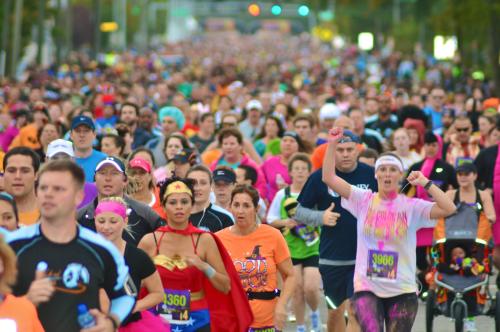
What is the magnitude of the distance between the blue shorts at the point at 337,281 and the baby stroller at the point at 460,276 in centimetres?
164

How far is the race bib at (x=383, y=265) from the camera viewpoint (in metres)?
10.9

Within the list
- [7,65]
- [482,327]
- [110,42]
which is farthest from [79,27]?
[482,327]

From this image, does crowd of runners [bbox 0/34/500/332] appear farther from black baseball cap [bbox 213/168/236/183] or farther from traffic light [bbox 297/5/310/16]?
traffic light [bbox 297/5/310/16]

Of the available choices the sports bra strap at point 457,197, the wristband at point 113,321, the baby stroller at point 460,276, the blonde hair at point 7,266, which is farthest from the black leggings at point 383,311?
the blonde hair at point 7,266

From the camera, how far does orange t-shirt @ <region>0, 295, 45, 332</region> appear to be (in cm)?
702

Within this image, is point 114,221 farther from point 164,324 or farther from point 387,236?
point 387,236

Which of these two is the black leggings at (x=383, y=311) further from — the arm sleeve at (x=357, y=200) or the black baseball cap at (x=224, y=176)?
the black baseball cap at (x=224, y=176)

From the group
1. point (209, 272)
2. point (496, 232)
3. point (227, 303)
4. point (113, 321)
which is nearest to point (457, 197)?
point (496, 232)

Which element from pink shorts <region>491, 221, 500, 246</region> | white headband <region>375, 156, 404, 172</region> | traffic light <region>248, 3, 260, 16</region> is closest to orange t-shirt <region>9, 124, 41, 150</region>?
pink shorts <region>491, 221, 500, 246</region>

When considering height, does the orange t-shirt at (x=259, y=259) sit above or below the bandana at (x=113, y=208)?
below

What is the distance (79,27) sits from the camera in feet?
403

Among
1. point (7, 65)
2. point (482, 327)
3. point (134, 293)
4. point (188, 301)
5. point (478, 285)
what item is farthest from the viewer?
point (7, 65)

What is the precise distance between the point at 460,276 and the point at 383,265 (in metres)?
2.95

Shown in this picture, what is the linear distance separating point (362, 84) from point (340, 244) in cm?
3837
